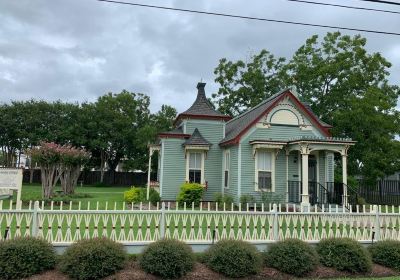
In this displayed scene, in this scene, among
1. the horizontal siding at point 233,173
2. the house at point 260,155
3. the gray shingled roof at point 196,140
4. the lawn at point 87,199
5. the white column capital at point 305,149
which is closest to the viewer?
the lawn at point 87,199

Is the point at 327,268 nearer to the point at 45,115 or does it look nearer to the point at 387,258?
the point at 387,258

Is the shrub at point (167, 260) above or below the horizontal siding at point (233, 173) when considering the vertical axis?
below

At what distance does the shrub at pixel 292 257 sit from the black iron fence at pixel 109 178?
32.9 m

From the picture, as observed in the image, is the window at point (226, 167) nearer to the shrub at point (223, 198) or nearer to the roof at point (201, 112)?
the shrub at point (223, 198)

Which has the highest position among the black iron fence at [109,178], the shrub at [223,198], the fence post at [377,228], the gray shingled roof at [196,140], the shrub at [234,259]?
the gray shingled roof at [196,140]

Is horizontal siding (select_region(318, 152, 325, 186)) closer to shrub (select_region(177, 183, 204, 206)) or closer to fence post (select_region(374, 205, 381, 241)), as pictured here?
shrub (select_region(177, 183, 204, 206))

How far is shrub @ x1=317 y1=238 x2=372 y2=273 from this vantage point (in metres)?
7.19

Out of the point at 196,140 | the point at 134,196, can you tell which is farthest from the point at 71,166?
the point at 196,140

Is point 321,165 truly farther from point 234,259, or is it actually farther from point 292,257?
point 234,259

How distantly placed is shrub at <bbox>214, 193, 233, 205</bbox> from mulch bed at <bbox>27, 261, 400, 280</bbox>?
8.99 m

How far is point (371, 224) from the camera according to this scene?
863 centimetres

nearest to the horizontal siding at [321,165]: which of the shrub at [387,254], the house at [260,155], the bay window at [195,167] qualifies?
the house at [260,155]

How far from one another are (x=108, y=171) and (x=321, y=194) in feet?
94.2

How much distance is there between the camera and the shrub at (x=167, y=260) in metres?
6.48
